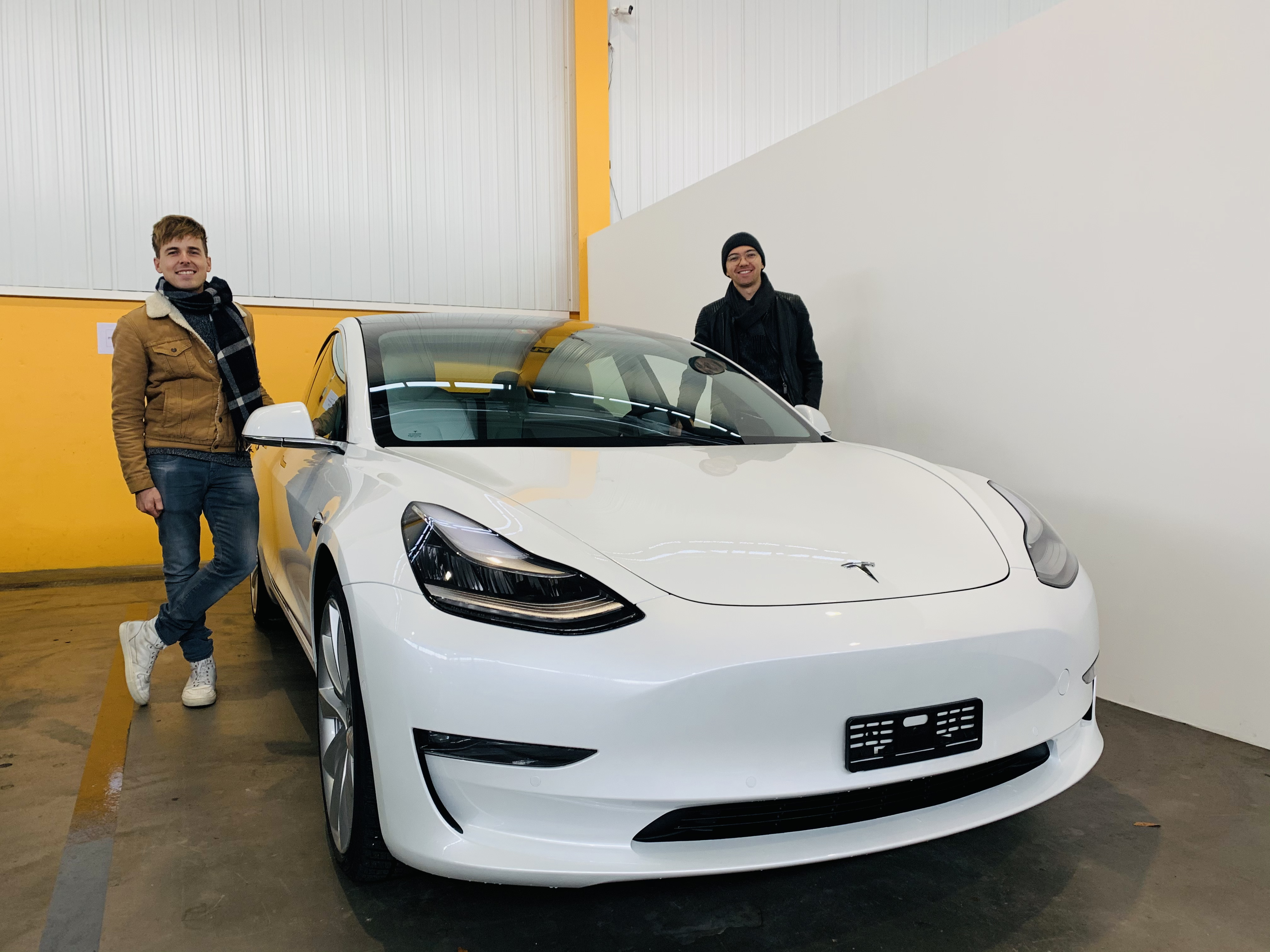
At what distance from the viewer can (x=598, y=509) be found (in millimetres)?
1598

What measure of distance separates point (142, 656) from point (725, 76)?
6112 millimetres

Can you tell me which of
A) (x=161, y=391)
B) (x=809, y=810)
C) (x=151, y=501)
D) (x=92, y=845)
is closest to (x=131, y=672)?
(x=151, y=501)

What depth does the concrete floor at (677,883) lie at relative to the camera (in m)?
1.54

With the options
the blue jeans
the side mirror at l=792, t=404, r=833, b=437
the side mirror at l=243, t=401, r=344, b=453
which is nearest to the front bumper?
the side mirror at l=243, t=401, r=344, b=453

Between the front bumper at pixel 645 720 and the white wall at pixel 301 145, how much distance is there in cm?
517

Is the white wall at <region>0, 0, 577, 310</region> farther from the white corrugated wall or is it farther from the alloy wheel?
the alloy wheel

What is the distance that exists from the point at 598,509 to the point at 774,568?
340 millimetres

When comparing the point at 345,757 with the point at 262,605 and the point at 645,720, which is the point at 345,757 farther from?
the point at 262,605

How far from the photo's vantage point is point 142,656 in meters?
2.79

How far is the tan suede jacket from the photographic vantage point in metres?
2.58

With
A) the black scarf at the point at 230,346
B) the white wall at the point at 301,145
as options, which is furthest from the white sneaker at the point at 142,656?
the white wall at the point at 301,145

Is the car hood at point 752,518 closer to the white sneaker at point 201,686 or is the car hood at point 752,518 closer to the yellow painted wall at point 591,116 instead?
the white sneaker at point 201,686

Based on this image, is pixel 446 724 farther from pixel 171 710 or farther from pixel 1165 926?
pixel 171 710

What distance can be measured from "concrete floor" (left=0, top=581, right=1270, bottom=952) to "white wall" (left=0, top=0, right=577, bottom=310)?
4.05 meters
